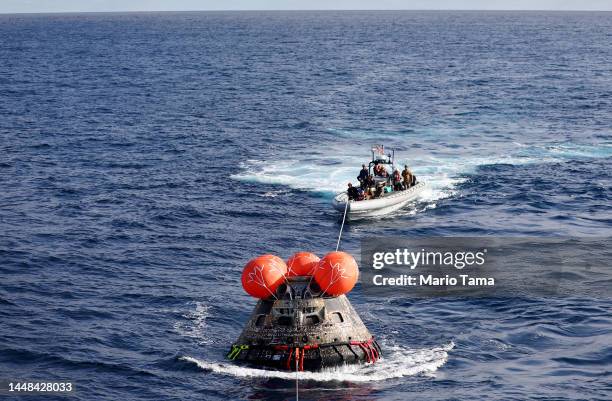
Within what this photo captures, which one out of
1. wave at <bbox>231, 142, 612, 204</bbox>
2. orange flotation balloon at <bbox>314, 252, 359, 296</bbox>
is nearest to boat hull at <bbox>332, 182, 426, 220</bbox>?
wave at <bbox>231, 142, 612, 204</bbox>

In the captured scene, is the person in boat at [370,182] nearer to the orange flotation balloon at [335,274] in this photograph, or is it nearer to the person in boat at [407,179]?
the person in boat at [407,179]

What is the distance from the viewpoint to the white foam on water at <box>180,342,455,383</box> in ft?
124

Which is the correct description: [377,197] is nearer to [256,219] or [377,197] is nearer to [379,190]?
[379,190]

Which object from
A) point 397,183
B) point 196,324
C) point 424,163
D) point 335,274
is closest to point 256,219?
point 397,183

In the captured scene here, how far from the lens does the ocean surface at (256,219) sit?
39.4m

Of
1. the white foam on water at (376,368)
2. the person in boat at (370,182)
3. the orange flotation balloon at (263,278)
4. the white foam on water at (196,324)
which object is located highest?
the person in boat at (370,182)

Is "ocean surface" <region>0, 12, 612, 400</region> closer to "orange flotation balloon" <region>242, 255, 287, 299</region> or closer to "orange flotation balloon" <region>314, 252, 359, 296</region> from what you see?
"orange flotation balloon" <region>242, 255, 287, 299</region>
